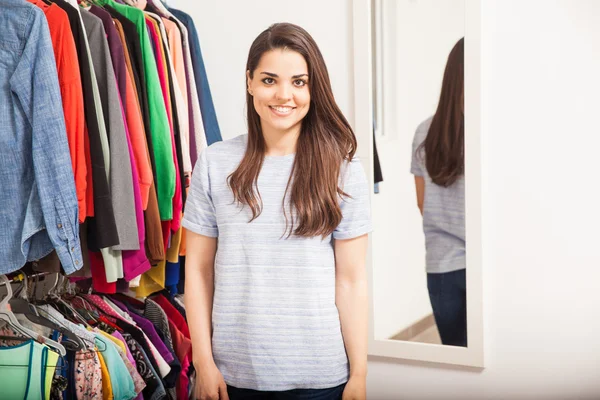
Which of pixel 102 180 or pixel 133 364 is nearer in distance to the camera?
pixel 102 180

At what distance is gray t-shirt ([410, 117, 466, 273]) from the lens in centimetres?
226

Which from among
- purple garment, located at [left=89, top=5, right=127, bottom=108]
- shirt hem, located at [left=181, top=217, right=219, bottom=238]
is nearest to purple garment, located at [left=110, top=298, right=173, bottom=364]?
purple garment, located at [left=89, top=5, right=127, bottom=108]

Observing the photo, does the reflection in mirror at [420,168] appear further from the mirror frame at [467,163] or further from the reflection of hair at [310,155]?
the reflection of hair at [310,155]

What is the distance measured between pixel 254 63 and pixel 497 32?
1.08 meters

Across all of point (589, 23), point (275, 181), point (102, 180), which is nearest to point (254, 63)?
point (275, 181)

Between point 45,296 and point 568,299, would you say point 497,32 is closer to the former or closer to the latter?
point 568,299

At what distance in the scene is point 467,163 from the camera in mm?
2229

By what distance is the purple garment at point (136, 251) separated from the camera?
1888 millimetres

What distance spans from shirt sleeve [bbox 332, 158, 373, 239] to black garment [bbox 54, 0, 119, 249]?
0.66 meters

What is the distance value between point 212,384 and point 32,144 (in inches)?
29.6

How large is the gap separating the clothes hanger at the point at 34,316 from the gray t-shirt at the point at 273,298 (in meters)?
0.60

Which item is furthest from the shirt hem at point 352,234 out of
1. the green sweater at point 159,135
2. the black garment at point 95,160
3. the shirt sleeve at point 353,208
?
the green sweater at point 159,135

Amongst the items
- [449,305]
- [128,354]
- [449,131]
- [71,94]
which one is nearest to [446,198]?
[449,131]

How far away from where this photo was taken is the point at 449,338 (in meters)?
2.32
